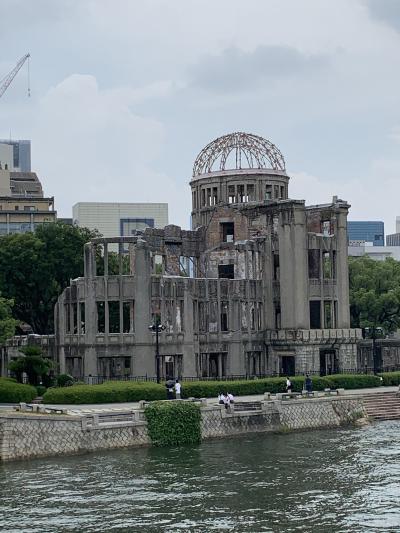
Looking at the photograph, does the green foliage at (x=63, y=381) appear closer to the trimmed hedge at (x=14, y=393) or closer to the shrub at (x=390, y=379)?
the trimmed hedge at (x=14, y=393)

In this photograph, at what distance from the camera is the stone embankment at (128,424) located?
56.5m

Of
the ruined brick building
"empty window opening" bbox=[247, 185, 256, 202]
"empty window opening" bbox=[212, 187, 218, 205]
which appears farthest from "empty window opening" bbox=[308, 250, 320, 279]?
"empty window opening" bbox=[212, 187, 218, 205]

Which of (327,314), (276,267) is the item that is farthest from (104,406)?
(327,314)

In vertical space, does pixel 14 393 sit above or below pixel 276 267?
below

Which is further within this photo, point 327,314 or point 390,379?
point 327,314

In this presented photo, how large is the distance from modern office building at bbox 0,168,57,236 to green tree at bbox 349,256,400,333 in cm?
6249

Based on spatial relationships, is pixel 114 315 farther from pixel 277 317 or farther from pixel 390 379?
pixel 390 379

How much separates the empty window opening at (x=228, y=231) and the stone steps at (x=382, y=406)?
27360 millimetres

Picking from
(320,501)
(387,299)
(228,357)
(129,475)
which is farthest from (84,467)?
(387,299)

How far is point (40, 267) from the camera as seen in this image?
3895 inches

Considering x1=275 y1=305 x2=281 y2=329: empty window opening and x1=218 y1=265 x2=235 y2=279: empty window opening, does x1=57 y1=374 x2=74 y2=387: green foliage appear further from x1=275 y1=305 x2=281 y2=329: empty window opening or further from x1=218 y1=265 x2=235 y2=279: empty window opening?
x1=275 y1=305 x2=281 y2=329: empty window opening

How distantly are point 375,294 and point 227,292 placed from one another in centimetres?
2526

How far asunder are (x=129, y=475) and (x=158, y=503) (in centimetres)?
689

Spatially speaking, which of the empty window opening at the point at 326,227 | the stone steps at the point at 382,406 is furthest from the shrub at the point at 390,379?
the empty window opening at the point at 326,227
